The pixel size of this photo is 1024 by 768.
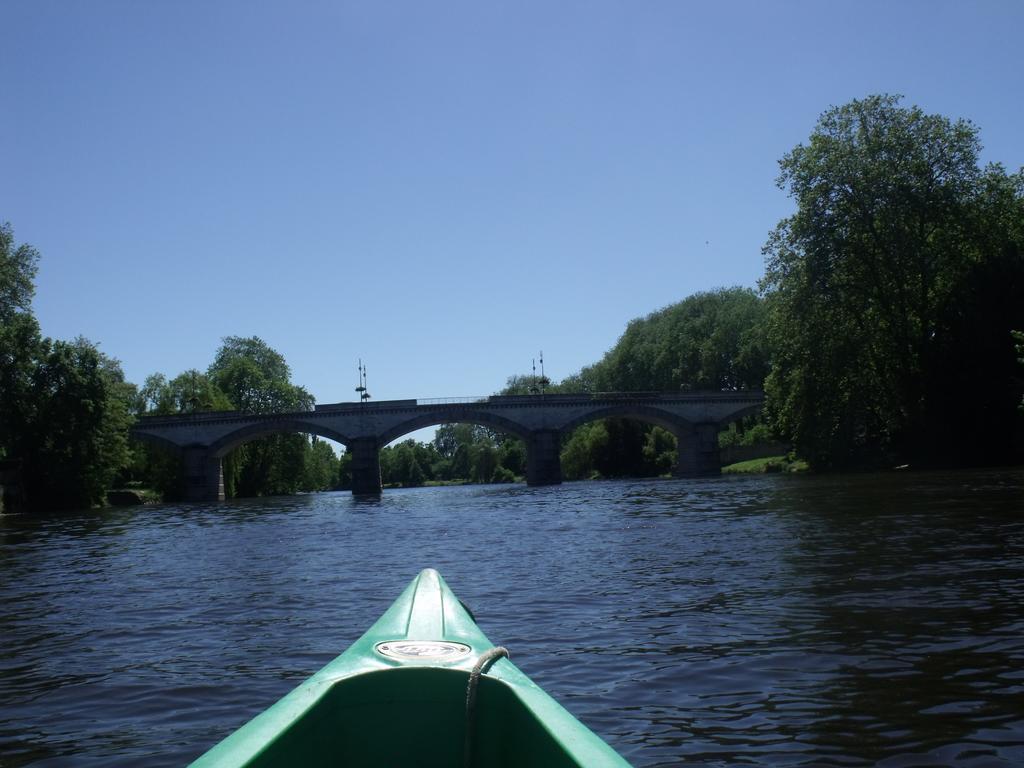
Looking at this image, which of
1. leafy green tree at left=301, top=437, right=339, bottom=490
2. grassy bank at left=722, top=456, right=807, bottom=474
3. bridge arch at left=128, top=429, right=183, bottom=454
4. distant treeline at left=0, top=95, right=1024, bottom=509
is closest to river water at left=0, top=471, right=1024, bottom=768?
distant treeline at left=0, top=95, right=1024, bottom=509

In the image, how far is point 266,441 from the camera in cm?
6325

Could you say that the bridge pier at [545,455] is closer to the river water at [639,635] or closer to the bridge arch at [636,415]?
the bridge arch at [636,415]

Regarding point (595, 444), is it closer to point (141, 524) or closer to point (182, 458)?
point (182, 458)

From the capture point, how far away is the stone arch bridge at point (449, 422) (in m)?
54.3

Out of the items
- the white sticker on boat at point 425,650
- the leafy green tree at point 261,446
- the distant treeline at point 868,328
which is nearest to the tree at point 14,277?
the distant treeline at point 868,328

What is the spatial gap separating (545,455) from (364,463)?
473 inches

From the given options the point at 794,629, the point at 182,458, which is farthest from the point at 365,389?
the point at 794,629

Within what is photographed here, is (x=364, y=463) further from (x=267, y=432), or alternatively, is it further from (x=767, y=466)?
(x=767, y=466)

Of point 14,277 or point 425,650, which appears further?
point 14,277

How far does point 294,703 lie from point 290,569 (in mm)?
10315

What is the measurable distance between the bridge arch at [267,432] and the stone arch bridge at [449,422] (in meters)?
0.06

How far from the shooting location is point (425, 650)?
353 centimetres

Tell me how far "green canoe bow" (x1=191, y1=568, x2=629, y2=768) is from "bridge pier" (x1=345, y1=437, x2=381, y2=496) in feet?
180

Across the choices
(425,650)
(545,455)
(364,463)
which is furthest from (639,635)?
(545,455)
